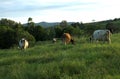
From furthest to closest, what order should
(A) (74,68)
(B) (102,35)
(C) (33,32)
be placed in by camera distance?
(C) (33,32) → (B) (102,35) → (A) (74,68)

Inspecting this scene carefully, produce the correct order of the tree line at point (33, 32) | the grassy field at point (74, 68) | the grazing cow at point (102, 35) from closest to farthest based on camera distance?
the grassy field at point (74, 68), the grazing cow at point (102, 35), the tree line at point (33, 32)

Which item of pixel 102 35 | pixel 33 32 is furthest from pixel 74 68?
pixel 33 32

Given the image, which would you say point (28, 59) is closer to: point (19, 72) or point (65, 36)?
point (19, 72)

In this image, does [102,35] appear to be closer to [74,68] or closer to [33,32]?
[74,68]

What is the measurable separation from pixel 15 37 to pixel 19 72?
57.1 meters

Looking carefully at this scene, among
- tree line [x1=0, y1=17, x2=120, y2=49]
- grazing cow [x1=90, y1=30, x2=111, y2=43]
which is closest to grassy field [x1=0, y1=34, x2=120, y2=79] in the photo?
grazing cow [x1=90, y1=30, x2=111, y2=43]

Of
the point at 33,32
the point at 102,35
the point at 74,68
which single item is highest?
the point at 74,68

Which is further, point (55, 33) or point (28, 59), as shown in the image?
point (55, 33)

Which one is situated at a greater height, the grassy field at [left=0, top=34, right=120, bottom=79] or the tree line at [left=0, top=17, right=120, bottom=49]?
the grassy field at [left=0, top=34, right=120, bottom=79]

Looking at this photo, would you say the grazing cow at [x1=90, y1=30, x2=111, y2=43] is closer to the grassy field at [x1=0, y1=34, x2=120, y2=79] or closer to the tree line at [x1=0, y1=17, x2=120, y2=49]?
the grassy field at [x1=0, y1=34, x2=120, y2=79]

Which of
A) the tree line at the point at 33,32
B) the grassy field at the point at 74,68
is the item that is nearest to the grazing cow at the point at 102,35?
the grassy field at the point at 74,68

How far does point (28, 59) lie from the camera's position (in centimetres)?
1592

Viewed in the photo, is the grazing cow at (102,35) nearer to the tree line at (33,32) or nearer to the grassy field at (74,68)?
the grassy field at (74,68)

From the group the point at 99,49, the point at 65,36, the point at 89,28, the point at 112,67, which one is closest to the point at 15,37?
the point at 89,28
